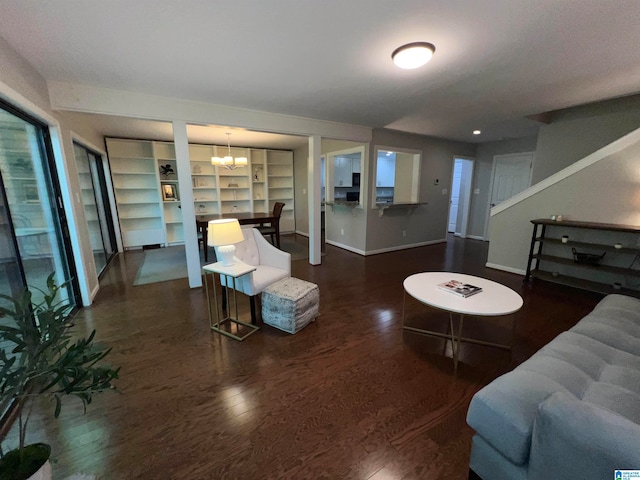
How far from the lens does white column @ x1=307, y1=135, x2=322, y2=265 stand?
4.28 metres

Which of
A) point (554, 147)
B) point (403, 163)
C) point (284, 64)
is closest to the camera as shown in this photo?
point (284, 64)

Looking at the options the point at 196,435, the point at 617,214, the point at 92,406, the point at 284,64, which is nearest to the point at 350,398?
the point at 196,435

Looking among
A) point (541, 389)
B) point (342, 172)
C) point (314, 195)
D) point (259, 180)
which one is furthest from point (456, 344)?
point (259, 180)

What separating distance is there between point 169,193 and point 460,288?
612cm

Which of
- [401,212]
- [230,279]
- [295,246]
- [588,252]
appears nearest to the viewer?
[230,279]

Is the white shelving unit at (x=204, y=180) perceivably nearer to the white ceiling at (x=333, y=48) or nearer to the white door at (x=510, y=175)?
the white ceiling at (x=333, y=48)

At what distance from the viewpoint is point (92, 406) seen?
165 centimetres

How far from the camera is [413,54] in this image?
199 centimetres

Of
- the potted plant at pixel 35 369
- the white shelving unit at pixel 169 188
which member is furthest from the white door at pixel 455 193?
the potted plant at pixel 35 369

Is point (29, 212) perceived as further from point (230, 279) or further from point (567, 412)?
point (567, 412)

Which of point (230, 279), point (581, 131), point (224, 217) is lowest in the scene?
point (230, 279)

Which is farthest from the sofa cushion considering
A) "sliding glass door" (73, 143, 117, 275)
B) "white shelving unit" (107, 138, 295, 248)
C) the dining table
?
"white shelving unit" (107, 138, 295, 248)

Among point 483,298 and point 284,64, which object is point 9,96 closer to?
point 284,64

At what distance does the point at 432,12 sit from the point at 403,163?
14.6ft
